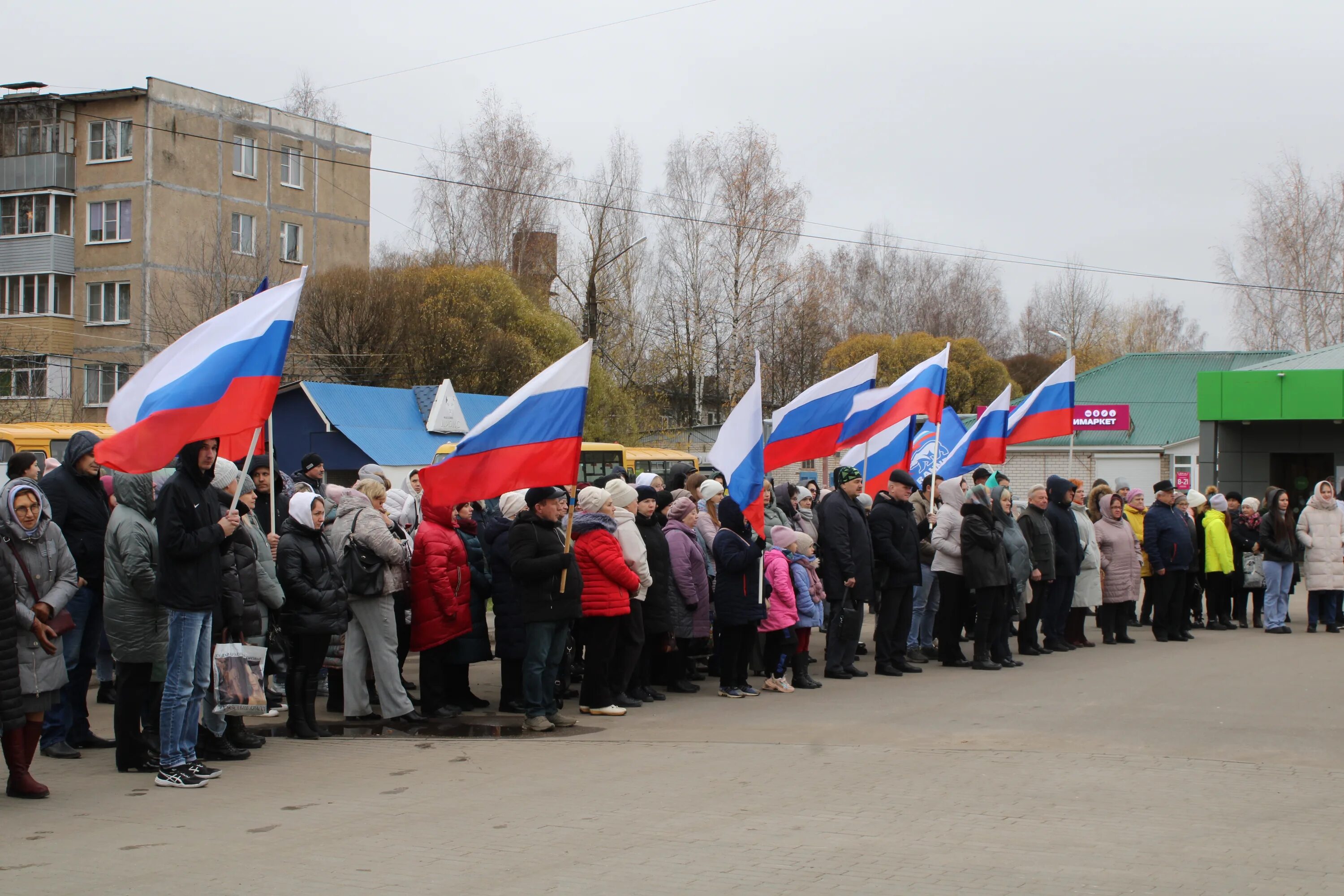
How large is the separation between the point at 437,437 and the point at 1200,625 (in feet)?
67.1

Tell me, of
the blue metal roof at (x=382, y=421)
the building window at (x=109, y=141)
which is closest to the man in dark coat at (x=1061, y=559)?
the blue metal roof at (x=382, y=421)

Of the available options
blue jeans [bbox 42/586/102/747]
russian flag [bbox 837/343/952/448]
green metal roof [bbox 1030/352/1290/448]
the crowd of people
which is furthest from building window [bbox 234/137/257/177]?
blue jeans [bbox 42/586/102/747]

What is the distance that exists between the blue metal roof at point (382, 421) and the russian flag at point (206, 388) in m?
22.8

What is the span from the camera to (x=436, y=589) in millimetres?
10148

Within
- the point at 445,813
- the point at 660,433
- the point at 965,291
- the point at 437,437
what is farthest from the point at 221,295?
the point at 965,291

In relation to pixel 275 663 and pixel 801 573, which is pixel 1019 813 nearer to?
pixel 801 573

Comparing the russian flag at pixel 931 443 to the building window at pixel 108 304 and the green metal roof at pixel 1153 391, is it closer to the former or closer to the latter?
the green metal roof at pixel 1153 391

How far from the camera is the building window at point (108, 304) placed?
1889 inches

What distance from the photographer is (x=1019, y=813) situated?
23.0 feet

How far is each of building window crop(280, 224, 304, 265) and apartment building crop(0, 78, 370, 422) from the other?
2.6 inches

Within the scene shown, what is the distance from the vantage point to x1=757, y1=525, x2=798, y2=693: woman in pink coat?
11555 millimetres

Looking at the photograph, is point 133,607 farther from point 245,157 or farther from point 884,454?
point 245,157

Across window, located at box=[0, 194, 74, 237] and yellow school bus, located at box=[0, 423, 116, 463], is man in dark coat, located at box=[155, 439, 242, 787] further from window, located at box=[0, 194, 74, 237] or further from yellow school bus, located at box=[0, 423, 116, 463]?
window, located at box=[0, 194, 74, 237]

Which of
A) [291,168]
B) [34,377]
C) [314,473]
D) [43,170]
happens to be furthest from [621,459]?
[43,170]
